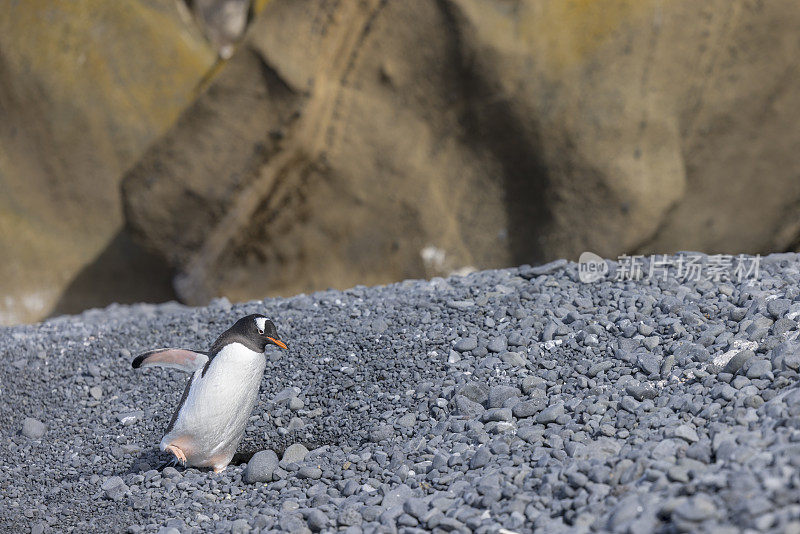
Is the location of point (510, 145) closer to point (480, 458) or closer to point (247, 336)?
point (247, 336)

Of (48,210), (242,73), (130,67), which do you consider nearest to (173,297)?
(48,210)

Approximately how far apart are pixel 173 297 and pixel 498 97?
3.92 metres

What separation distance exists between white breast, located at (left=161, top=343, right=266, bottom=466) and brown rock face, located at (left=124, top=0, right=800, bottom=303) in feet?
9.98

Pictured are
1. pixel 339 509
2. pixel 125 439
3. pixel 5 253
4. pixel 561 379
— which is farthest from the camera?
pixel 5 253

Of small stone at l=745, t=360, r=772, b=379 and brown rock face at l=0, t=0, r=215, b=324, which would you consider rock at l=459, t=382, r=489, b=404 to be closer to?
small stone at l=745, t=360, r=772, b=379

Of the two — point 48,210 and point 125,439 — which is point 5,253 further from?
point 125,439

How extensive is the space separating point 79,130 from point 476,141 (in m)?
4.05

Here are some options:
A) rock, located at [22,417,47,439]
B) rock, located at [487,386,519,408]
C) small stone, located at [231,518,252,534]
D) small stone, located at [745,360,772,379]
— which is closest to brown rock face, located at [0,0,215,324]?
rock, located at [22,417,47,439]

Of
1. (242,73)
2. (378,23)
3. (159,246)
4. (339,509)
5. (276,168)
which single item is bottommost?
(339,509)

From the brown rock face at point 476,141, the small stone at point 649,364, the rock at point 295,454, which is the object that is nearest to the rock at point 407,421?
the rock at point 295,454

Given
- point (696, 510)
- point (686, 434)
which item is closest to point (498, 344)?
Result: point (686, 434)

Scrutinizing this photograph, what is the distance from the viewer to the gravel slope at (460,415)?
8.04 ft

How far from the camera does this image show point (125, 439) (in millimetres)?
3650

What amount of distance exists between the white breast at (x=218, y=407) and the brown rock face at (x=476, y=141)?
304 centimetres
